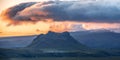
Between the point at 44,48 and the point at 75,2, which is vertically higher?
the point at 75,2

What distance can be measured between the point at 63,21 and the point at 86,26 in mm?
199

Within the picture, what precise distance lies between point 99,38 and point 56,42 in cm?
36

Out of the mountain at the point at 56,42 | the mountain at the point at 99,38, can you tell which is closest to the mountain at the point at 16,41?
the mountain at the point at 56,42

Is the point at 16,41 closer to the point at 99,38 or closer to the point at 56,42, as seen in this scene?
the point at 56,42

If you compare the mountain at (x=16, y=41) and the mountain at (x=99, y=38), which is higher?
the mountain at (x=99, y=38)

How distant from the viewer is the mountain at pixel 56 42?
6.38ft

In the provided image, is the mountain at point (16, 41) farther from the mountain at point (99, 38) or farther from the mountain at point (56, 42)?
the mountain at point (99, 38)

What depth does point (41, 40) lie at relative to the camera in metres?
1.99

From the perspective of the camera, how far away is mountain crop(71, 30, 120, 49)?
75.0 inches

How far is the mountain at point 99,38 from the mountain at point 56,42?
0.15 feet

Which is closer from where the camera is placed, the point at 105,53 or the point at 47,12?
the point at 105,53

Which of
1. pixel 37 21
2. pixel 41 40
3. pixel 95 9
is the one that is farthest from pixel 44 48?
pixel 95 9

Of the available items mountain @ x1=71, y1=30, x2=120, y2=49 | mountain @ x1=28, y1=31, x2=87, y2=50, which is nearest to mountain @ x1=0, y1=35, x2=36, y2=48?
mountain @ x1=28, y1=31, x2=87, y2=50

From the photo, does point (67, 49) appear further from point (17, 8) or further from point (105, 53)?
point (17, 8)
